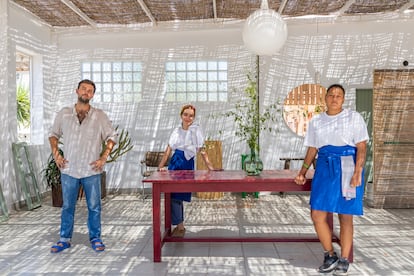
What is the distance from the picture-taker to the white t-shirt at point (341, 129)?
3779 mm

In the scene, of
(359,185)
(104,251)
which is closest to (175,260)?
(104,251)

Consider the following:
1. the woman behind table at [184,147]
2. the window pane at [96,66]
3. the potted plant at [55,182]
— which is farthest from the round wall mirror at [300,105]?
the potted plant at [55,182]

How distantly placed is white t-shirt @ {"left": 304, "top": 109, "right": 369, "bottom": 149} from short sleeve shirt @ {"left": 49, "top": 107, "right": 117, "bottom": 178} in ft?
7.08

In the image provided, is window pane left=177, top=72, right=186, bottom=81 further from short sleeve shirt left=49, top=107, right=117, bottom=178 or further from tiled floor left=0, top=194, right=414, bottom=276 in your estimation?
short sleeve shirt left=49, top=107, right=117, bottom=178

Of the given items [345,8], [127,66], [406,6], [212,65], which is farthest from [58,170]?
[406,6]

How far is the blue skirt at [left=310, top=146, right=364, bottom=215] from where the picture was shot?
3.81 metres

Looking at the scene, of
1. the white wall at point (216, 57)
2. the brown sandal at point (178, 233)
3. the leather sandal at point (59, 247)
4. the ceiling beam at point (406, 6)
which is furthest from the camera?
the white wall at point (216, 57)

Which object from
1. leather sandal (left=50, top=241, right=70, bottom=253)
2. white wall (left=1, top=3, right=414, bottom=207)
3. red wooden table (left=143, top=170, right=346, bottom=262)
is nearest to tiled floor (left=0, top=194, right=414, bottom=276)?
leather sandal (left=50, top=241, right=70, bottom=253)

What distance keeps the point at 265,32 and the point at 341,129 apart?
98cm

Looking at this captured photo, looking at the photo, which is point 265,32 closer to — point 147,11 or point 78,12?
point 147,11

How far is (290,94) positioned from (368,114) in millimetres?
1384

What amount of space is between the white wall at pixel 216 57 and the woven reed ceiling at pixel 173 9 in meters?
0.29

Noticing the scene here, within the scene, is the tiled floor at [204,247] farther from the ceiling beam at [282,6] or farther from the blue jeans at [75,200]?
the ceiling beam at [282,6]

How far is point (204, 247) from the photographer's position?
4871 millimetres
